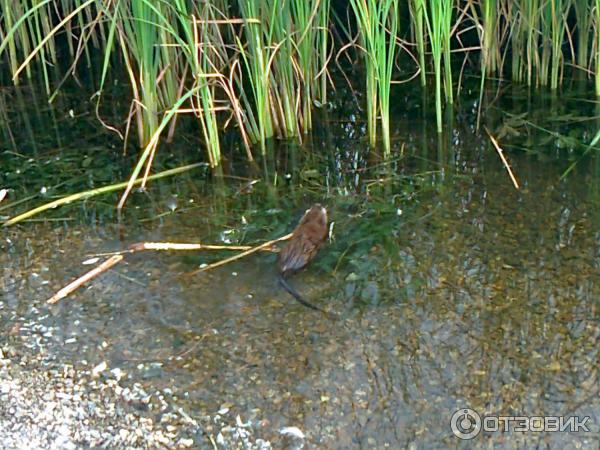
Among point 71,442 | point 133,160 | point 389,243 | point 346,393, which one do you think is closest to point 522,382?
point 346,393

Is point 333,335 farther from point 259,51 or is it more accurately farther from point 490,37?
point 490,37

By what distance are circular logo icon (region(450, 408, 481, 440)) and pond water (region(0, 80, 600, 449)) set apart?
0.6 inches

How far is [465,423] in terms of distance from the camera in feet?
5.51

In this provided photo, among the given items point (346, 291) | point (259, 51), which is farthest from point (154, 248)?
point (259, 51)

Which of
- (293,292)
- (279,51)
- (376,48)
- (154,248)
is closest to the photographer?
(293,292)

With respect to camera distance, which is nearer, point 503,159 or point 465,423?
point 465,423

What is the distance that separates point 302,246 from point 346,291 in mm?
185

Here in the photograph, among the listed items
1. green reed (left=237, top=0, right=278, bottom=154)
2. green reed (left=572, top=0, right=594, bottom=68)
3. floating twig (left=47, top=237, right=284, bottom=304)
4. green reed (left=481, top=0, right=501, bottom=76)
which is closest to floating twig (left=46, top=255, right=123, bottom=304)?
floating twig (left=47, top=237, right=284, bottom=304)

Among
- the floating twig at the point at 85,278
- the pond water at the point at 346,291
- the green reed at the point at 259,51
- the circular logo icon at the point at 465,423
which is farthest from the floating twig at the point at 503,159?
the floating twig at the point at 85,278

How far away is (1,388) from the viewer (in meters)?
1.90

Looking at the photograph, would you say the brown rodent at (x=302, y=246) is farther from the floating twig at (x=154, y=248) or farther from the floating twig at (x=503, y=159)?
the floating twig at (x=503, y=159)

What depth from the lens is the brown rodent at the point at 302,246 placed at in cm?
222

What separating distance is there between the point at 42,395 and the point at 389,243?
39.4 inches

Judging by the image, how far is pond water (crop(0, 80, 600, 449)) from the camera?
5.76ft
